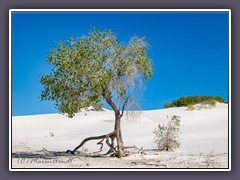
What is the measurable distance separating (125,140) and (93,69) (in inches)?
310

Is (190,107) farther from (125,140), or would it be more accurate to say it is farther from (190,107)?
(125,140)

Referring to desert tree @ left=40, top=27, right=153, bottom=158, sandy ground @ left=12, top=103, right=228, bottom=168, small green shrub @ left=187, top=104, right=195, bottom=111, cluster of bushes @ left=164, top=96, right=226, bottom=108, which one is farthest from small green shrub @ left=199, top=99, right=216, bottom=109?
desert tree @ left=40, top=27, right=153, bottom=158

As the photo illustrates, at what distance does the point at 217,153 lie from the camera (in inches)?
559

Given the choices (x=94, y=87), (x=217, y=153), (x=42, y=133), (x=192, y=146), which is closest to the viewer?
(x=94, y=87)

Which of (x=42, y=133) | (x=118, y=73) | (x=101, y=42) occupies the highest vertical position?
(x=101, y=42)

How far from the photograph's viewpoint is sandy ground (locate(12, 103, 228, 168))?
483 inches

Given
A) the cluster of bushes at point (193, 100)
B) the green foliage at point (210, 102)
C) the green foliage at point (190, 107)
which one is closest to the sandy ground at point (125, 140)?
the green foliage at point (190, 107)

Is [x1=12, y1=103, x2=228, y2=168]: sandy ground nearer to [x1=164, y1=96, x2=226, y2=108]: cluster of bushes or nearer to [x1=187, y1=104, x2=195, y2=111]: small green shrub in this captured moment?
[x1=187, y1=104, x2=195, y2=111]: small green shrub

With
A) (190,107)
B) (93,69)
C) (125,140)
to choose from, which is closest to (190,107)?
(190,107)

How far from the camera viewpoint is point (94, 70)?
12523 mm

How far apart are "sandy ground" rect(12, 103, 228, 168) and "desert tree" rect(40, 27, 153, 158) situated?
1.03 metres
